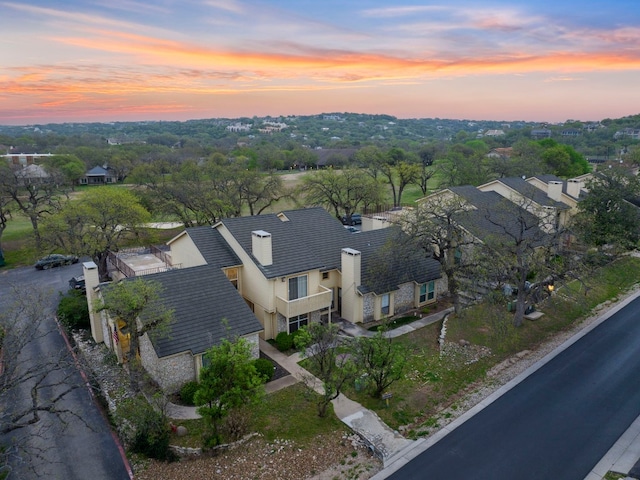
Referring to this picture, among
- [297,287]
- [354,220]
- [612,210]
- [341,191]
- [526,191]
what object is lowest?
[354,220]

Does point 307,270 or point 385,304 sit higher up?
point 307,270

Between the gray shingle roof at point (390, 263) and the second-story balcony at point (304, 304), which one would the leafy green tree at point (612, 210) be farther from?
the second-story balcony at point (304, 304)

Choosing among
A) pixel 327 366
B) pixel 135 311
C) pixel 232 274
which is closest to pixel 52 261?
pixel 232 274

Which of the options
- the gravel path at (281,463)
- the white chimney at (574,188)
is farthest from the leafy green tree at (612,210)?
the gravel path at (281,463)

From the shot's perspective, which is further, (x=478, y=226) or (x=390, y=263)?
(x=478, y=226)

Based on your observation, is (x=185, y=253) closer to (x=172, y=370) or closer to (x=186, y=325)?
(x=186, y=325)

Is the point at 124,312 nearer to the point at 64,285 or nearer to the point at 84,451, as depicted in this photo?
the point at 84,451
